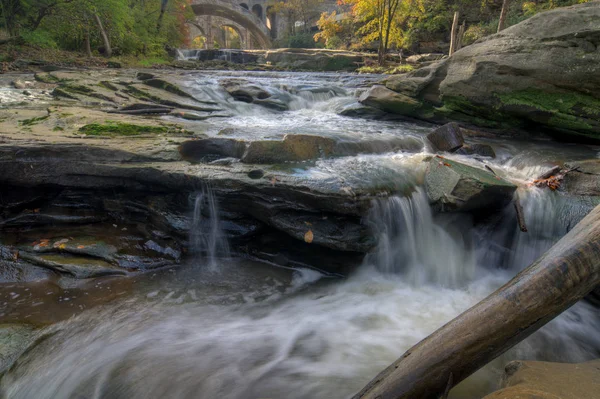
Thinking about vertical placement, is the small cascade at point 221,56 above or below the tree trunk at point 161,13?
below

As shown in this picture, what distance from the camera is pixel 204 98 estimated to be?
31.3 ft

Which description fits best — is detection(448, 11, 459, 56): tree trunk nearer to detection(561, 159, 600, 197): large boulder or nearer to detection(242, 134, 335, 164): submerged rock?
detection(561, 159, 600, 197): large boulder

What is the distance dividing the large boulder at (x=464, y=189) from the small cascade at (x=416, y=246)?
313mm

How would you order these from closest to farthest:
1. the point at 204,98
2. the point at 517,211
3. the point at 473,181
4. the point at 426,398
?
the point at 426,398 < the point at 473,181 < the point at 517,211 < the point at 204,98

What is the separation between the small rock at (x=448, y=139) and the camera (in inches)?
237

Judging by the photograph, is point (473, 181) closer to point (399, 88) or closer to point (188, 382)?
point (188, 382)

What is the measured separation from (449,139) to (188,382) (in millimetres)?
5407

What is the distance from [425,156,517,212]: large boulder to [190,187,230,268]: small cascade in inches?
Result: 106

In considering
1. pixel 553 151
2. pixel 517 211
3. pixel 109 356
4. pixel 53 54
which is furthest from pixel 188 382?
pixel 53 54

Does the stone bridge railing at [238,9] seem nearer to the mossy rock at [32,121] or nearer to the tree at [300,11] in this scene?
the tree at [300,11]

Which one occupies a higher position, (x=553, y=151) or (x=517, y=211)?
(x=553, y=151)

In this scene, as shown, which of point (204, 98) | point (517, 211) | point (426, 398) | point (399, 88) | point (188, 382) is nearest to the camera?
point (426, 398)

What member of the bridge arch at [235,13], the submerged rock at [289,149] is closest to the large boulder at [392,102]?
the submerged rock at [289,149]

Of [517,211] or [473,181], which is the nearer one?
[473,181]
